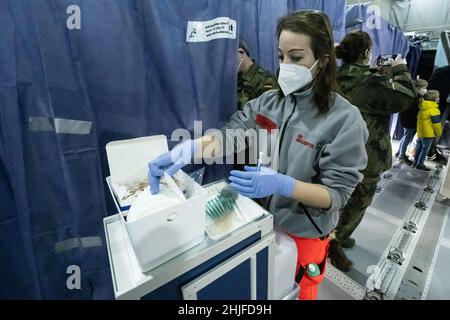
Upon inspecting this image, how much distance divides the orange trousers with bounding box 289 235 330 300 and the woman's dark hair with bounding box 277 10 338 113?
20.3 inches

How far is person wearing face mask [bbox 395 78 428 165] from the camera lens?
9.06 feet

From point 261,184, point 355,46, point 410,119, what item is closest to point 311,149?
point 261,184

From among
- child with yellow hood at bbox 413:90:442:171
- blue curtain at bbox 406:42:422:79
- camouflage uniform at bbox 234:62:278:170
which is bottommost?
child with yellow hood at bbox 413:90:442:171

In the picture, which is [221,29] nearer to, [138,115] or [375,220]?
[138,115]

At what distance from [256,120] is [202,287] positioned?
2.29 ft

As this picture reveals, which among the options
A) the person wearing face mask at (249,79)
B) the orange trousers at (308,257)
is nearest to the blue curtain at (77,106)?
the person wearing face mask at (249,79)

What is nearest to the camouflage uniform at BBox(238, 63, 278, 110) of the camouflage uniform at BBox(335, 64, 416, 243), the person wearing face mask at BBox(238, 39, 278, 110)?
the person wearing face mask at BBox(238, 39, 278, 110)

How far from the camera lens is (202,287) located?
566 millimetres

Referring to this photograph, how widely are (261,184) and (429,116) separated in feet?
10.7

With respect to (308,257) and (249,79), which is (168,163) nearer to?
(308,257)

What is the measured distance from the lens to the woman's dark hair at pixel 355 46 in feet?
4.36

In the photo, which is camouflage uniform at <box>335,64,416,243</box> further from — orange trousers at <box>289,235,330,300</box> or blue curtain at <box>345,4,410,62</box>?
blue curtain at <box>345,4,410,62</box>

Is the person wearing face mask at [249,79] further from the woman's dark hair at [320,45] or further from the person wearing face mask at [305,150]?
the woman's dark hair at [320,45]

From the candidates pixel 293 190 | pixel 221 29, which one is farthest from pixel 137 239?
pixel 221 29
